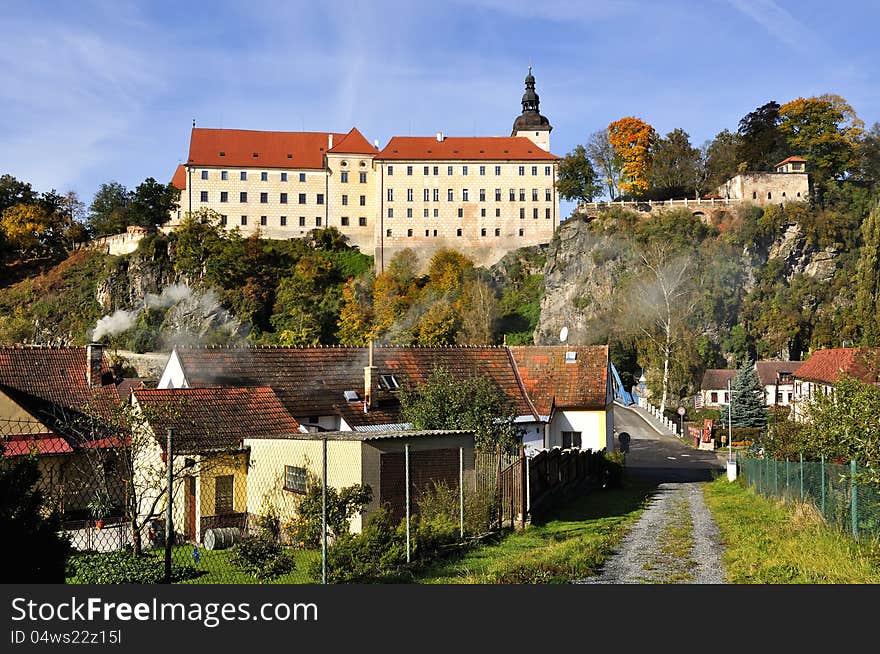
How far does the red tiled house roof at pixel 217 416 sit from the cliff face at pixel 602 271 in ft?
174

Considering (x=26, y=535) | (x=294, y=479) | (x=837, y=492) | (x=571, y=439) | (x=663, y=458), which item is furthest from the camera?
(x=663, y=458)

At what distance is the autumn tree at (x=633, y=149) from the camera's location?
3440 inches

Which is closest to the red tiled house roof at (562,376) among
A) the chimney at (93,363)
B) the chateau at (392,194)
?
the chimney at (93,363)

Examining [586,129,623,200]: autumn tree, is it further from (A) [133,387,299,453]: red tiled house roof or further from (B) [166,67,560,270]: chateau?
(A) [133,387,299,453]: red tiled house roof

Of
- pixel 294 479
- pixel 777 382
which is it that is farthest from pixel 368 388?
pixel 777 382

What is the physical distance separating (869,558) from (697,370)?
57881mm

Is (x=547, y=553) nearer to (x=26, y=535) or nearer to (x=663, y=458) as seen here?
(x=26, y=535)

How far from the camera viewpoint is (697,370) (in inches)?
2613

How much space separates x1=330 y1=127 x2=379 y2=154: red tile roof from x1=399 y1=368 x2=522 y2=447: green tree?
243 feet

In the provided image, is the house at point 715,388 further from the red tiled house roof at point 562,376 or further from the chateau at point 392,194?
the red tiled house roof at point 562,376

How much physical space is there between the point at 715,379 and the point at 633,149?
3127 cm

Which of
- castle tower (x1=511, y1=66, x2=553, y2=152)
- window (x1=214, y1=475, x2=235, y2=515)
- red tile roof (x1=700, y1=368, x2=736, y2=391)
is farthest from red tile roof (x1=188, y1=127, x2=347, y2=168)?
window (x1=214, y1=475, x2=235, y2=515)

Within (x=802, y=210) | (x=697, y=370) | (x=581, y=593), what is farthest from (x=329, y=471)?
(x=802, y=210)

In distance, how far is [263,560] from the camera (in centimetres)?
1069
